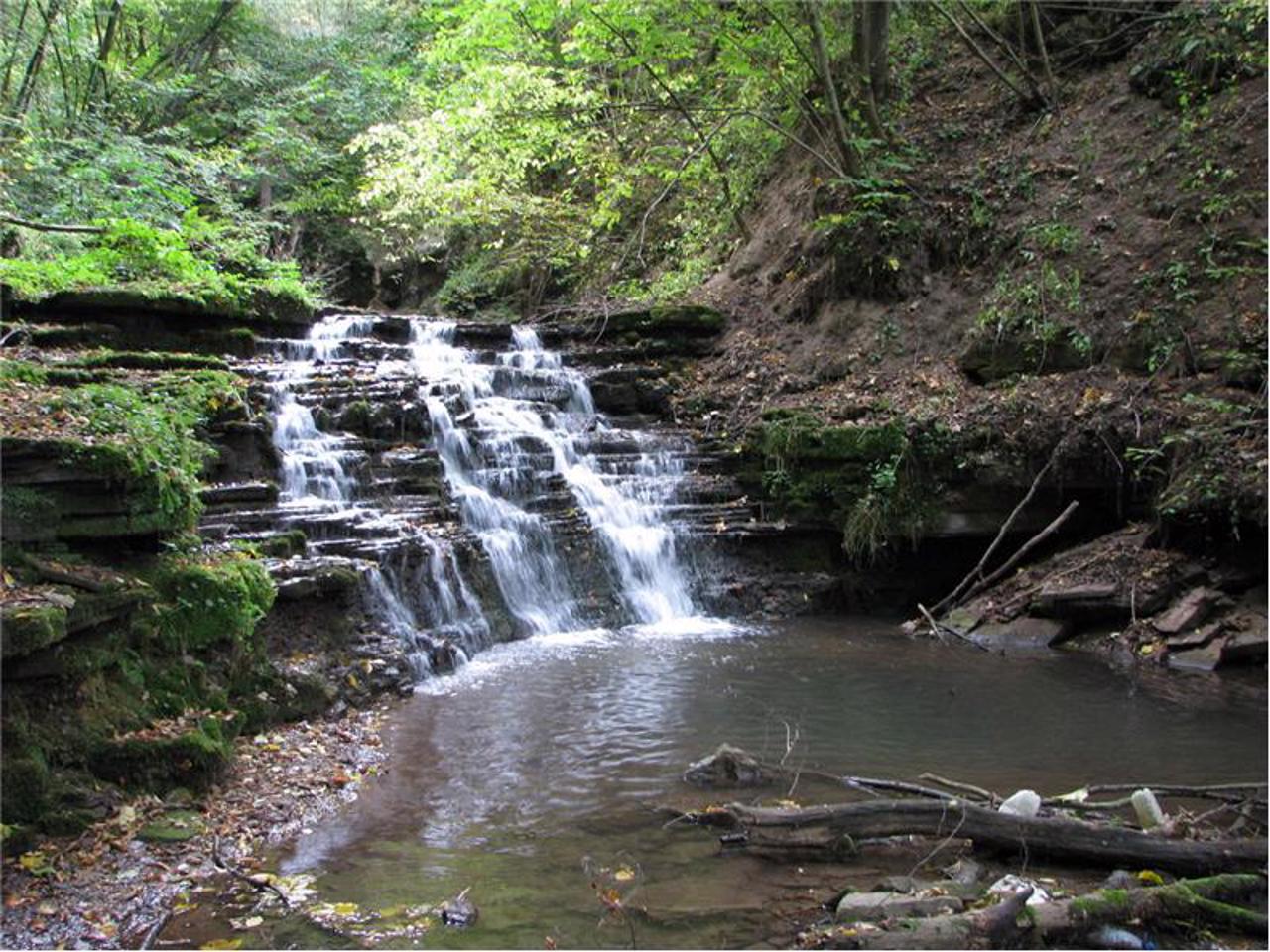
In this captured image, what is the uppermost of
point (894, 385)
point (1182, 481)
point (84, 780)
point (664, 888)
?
point (894, 385)

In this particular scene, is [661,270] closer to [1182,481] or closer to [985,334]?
[985,334]

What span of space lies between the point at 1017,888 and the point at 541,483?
331 inches

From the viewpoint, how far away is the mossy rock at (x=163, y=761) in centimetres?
494

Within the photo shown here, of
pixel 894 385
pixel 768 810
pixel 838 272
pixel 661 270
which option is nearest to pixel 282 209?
pixel 661 270

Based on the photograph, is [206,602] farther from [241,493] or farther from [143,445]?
[241,493]

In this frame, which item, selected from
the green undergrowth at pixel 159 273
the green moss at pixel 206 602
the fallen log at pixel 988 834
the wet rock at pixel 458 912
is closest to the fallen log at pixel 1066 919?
the fallen log at pixel 988 834

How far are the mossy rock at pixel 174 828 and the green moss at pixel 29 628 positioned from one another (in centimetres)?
102

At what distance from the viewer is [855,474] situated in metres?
11.5

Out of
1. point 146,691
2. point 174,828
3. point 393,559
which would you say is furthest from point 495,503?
point 174,828

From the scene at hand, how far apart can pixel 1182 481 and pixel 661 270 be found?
449 inches

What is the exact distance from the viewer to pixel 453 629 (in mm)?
9195

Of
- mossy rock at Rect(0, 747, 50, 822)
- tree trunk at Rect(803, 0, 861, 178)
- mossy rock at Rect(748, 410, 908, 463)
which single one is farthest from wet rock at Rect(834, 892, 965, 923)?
tree trunk at Rect(803, 0, 861, 178)

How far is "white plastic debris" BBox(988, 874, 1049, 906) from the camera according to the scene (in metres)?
3.72

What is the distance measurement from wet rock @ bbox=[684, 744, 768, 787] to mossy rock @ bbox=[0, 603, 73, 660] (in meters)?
3.45
